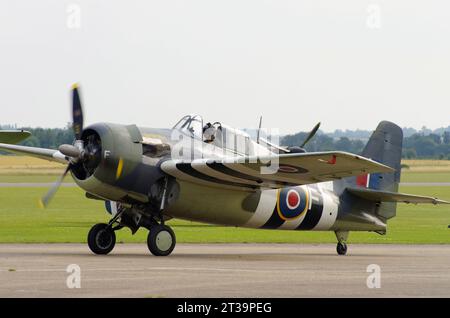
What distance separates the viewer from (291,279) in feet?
52.0

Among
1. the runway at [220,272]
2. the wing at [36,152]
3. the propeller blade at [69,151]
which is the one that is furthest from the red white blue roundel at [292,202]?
the wing at [36,152]

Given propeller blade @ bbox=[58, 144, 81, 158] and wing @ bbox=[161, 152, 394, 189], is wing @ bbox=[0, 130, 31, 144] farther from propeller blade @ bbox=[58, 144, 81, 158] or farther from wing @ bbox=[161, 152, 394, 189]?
wing @ bbox=[161, 152, 394, 189]

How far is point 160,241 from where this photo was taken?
67.9 feet

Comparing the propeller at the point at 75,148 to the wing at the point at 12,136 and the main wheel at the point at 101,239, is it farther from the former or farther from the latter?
the wing at the point at 12,136

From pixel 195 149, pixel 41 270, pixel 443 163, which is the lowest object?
pixel 443 163

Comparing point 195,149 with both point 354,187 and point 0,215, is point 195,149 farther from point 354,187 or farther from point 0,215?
point 0,215

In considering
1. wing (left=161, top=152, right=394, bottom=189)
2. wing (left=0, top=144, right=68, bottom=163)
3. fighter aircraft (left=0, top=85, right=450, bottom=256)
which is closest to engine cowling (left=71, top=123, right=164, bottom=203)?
fighter aircraft (left=0, top=85, right=450, bottom=256)

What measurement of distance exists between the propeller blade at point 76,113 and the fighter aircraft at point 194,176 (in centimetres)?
3

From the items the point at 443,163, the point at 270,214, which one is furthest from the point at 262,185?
the point at 443,163

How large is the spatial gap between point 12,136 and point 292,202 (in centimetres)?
795

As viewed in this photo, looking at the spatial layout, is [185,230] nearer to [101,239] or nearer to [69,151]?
→ [101,239]

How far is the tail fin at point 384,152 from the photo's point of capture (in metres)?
25.8

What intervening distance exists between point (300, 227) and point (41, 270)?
334 inches

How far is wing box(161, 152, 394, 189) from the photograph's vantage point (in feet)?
63.7
